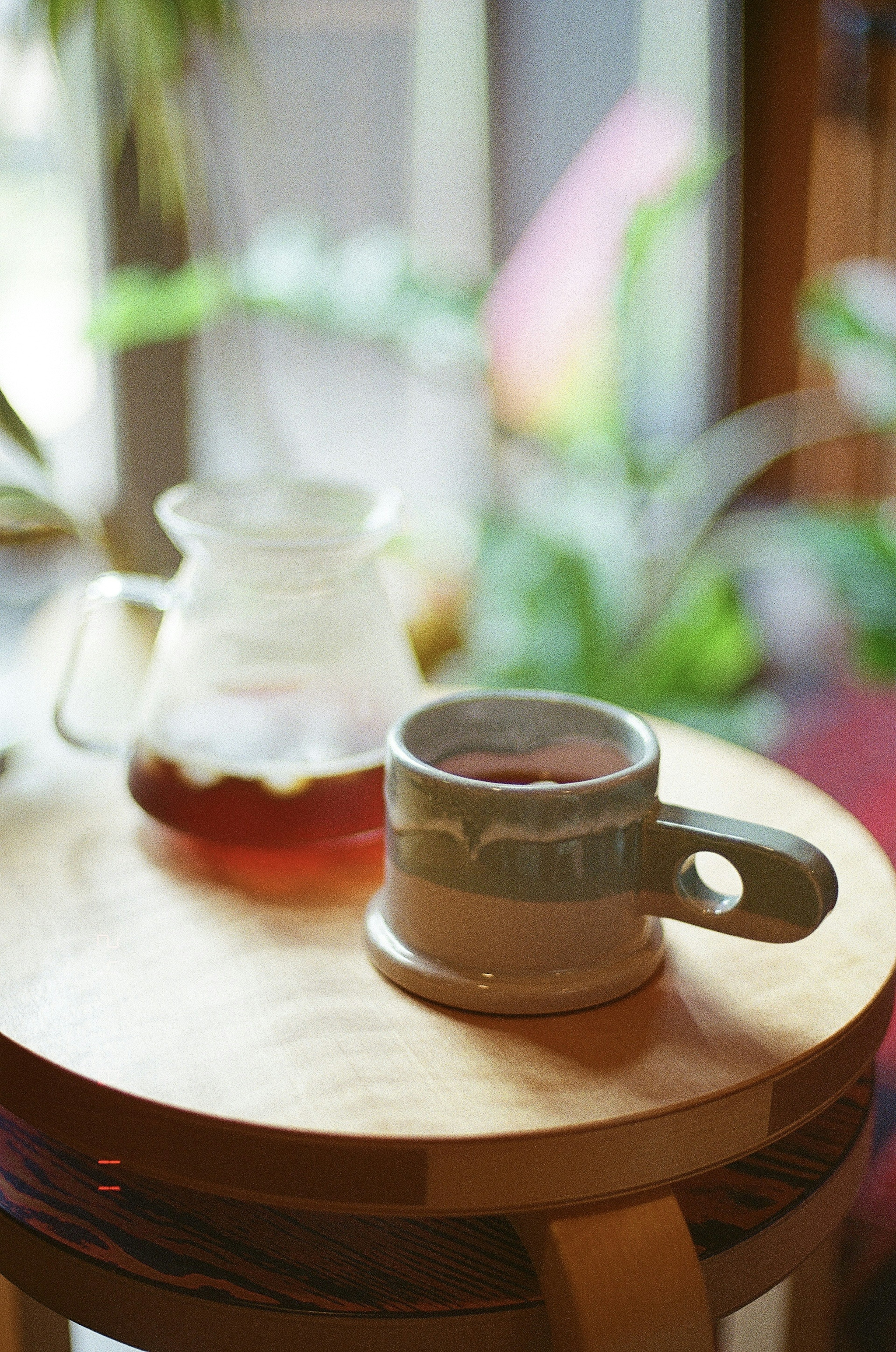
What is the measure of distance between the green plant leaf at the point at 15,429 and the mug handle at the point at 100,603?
0.08m


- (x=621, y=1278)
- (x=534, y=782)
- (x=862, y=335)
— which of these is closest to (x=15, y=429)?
(x=534, y=782)

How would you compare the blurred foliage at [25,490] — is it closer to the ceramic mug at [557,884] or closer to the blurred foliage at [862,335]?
the ceramic mug at [557,884]

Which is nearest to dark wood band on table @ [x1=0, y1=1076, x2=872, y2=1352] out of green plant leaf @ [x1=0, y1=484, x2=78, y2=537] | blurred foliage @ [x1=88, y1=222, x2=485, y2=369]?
green plant leaf @ [x1=0, y1=484, x2=78, y2=537]

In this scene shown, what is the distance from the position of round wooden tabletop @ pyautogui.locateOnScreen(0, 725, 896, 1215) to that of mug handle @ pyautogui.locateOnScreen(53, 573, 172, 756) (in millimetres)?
109

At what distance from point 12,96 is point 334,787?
50.0 inches

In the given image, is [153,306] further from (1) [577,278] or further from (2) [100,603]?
(1) [577,278]

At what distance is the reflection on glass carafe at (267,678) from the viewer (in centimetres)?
60

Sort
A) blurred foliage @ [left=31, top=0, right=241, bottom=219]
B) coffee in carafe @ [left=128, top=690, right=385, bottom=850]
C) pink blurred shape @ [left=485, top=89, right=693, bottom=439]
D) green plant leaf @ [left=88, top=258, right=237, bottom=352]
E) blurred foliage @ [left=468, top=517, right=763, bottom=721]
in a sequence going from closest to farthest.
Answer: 1. coffee in carafe @ [left=128, top=690, right=385, bottom=850]
2. blurred foliage @ [left=31, top=0, right=241, bottom=219]
3. green plant leaf @ [left=88, top=258, right=237, bottom=352]
4. blurred foliage @ [left=468, top=517, right=763, bottom=721]
5. pink blurred shape @ [left=485, top=89, right=693, bottom=439]

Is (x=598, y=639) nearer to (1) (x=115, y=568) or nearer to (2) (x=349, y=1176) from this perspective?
(1) (x=115, y=568)

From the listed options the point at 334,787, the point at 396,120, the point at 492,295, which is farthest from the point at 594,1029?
the point at 396,120

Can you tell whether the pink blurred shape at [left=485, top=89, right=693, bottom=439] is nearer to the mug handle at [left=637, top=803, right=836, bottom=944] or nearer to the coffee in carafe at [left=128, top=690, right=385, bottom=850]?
the coffee in carafe at [left=128, top=690, right=385, bottom=850]

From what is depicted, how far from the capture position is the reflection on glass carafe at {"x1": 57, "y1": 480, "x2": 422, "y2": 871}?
0.60 m

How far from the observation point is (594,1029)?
47cm

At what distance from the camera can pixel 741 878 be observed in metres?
0.48
